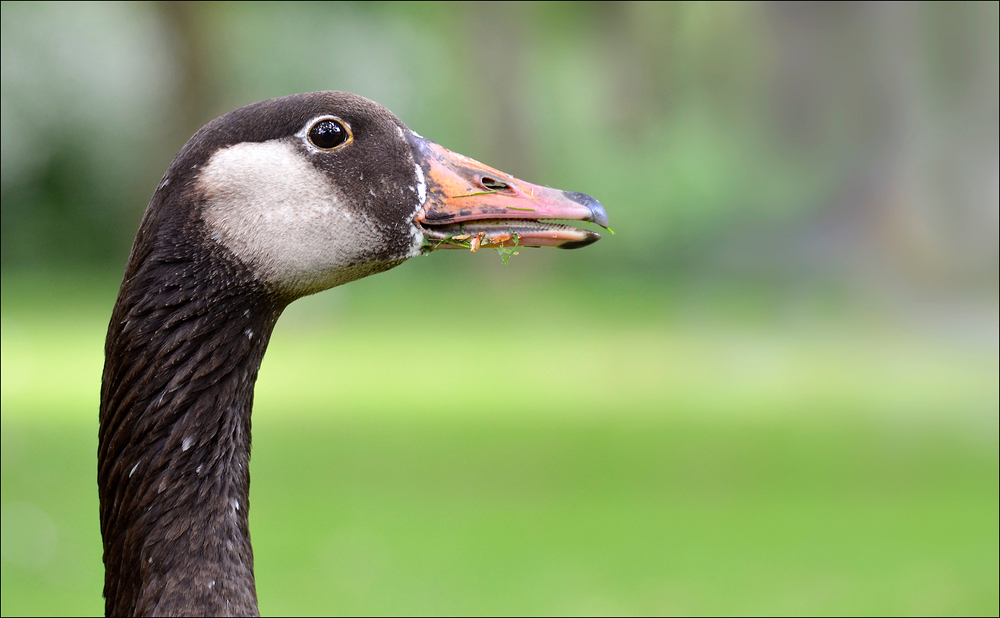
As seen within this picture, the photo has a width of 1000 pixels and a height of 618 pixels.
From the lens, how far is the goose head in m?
2.09

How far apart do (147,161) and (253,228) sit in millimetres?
16366

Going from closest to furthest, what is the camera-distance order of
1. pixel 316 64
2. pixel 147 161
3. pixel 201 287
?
1. pixel 201 287
2. pixel 316 64
3. pixel 147 161

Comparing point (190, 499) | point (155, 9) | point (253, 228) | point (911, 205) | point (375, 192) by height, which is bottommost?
point (190, 499)

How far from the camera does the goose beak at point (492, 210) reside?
216cm

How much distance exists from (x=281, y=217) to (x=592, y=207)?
0.74 metres

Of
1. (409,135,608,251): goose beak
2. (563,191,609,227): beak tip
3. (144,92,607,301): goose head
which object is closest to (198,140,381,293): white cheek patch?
(144,92,607,301): goose head

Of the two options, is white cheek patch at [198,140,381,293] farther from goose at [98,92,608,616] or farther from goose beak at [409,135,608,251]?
goose beak at [409,135,608,251]

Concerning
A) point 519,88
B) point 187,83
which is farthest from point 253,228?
point 519,88

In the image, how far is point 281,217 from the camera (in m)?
2.11

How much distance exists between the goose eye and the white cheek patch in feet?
0.20

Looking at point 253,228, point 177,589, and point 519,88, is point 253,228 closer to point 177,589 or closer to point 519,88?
point 177,589

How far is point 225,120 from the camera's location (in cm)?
214

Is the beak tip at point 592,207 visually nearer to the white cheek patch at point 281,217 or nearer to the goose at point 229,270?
the goose at point 229,270

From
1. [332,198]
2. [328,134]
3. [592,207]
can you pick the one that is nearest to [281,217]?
[332,198]
